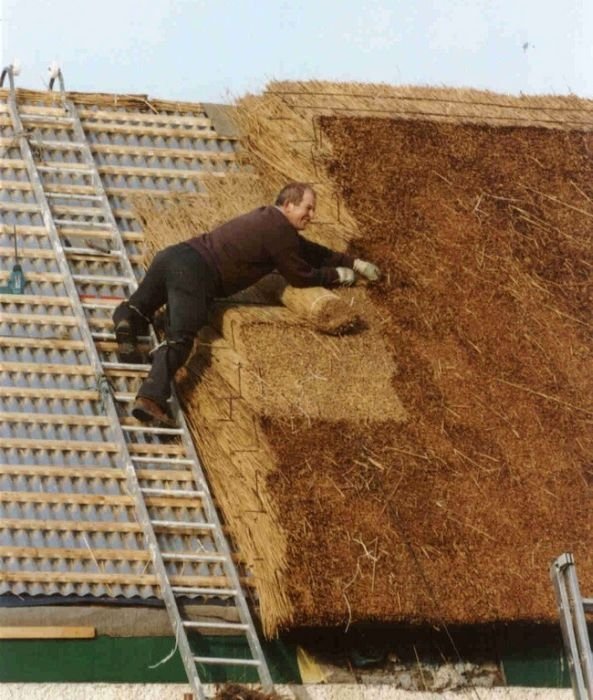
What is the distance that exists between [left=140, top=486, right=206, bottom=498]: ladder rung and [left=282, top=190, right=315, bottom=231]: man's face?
1.82 meters

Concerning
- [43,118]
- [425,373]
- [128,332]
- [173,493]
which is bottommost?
[173,493]

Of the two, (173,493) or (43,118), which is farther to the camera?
(43,118)

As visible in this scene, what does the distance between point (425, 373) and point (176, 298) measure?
147 centimetres

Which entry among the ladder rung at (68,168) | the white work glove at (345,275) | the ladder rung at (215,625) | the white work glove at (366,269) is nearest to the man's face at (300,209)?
the white work glove at (345,275)

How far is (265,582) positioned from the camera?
7.53 m

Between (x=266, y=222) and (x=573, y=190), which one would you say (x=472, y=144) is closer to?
(x=573, y=190)

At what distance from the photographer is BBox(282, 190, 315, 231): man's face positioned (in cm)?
895

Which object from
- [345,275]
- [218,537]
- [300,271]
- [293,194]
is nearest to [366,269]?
[345,275]

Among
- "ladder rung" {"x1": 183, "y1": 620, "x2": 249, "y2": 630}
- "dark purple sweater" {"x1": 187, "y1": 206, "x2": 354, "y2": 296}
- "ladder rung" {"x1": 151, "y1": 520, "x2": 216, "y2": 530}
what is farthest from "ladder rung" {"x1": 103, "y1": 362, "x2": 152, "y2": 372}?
"ladder rung" {"x1": 183, "y1": 620, "x2": 249, "y2": 630}

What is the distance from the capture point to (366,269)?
366 inches

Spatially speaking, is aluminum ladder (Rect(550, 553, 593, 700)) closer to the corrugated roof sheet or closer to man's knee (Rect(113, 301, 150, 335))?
the corrugated roof sheet

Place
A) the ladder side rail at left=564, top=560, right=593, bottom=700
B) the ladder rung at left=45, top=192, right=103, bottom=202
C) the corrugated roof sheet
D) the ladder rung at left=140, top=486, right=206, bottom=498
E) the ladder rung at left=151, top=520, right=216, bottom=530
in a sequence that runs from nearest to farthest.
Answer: the ladder side rail at left=564, top=560, right=593, bottom=700 < the corrugated roof sheet < the ladder rung at left=151, top=520, right=216, bottom=530 < the ladder rung at left=140, top=486, right=206, bottom=498 < the ladder rung at left=45, top=192, right=103, bottom=202

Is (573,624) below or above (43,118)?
below

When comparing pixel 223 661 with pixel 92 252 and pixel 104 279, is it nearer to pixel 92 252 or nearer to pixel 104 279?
pixel 104 279
